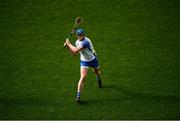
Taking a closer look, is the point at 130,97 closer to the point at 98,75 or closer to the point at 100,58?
the point at 98,75

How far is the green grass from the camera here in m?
10.6

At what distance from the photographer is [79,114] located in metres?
10.3

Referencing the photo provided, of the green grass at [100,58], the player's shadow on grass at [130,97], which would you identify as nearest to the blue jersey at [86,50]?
the green grass at [100,58]

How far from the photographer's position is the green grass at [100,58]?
10.6m

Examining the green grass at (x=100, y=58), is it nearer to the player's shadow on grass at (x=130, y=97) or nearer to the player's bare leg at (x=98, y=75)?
the player's shadow on grass at (x=130, y=97)

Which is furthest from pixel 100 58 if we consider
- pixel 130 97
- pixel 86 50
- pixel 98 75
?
pixel 130 97

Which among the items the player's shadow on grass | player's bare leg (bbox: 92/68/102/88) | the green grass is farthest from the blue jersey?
the player's shadow on grass

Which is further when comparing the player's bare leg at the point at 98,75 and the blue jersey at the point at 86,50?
the player's bare leg at the point at 98,75

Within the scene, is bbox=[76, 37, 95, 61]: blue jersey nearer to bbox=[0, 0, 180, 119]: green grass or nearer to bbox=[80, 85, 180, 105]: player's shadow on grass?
bbox=[0, 0, 180, 119]: green grass

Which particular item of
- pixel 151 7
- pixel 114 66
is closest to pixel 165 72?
pixel 114 66

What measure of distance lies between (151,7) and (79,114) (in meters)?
6.36

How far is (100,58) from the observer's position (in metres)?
12.7

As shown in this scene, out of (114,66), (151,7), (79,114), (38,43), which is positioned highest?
(151,7)

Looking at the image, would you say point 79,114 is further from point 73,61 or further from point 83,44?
point 73,61
